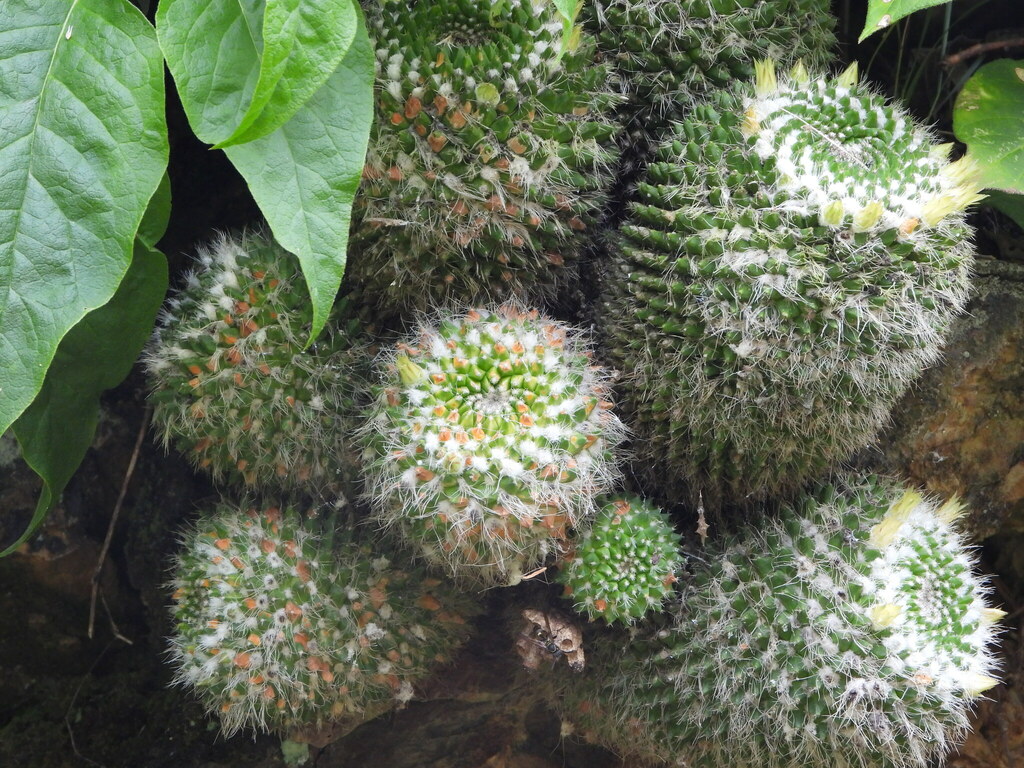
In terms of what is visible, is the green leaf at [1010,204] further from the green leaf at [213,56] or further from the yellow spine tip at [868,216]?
the green leaf at [213,56]

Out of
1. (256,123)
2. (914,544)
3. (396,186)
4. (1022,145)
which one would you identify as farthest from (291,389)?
(1022,145)

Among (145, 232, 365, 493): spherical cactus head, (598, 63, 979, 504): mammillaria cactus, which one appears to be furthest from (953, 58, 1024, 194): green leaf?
(145, 232, 365, 493): spherical cactus head

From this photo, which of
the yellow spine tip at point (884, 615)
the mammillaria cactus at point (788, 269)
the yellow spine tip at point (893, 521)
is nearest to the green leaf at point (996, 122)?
the mammillaria cactus at point (788, 269)

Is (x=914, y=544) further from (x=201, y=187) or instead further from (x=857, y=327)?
(x=201, y=187)

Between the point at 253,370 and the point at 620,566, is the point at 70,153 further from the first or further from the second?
the point at 620,566

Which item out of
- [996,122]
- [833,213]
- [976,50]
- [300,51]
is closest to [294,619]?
[300,51]
